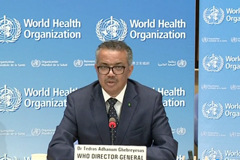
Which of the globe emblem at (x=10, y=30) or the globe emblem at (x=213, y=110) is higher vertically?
the globe emblem at (x=10, y=30)

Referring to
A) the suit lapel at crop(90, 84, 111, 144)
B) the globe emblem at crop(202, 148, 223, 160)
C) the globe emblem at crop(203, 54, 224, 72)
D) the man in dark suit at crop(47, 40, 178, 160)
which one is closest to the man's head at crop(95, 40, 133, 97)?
the man in dark suit at crop(47, 40, 178, 160)

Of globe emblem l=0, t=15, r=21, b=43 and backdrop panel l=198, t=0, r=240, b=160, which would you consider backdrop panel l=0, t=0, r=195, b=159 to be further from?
backdrop panel l=198, t=0, r=240, b=160

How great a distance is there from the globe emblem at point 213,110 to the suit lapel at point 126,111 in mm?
Result: 1875

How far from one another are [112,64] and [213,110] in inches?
89.0

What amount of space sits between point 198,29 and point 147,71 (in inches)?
33.0

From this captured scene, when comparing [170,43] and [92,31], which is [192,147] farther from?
[92,31]

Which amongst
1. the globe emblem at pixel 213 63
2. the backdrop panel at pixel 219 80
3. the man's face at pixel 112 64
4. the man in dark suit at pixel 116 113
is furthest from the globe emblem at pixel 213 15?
the man's face at pixel 112 64

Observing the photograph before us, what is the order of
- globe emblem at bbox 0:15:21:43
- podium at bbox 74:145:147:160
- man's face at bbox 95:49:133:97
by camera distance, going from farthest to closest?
globe emblem at bbox 0:15:21:43
man's face at bbox 95:49:133:97
podium at bbox 74:145:147:160

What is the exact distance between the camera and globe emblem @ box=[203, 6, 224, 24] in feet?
14.5

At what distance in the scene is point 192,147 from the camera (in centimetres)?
444

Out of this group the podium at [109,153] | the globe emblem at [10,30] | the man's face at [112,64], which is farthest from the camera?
the globe emblem at [10,30]

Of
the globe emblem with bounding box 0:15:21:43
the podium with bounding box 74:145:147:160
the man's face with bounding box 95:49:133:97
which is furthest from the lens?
the globe emblem with bounding box 0:15:21:43

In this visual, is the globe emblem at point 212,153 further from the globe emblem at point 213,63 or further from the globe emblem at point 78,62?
the globe emblem at point 78,62

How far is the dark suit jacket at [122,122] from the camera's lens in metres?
2.67
